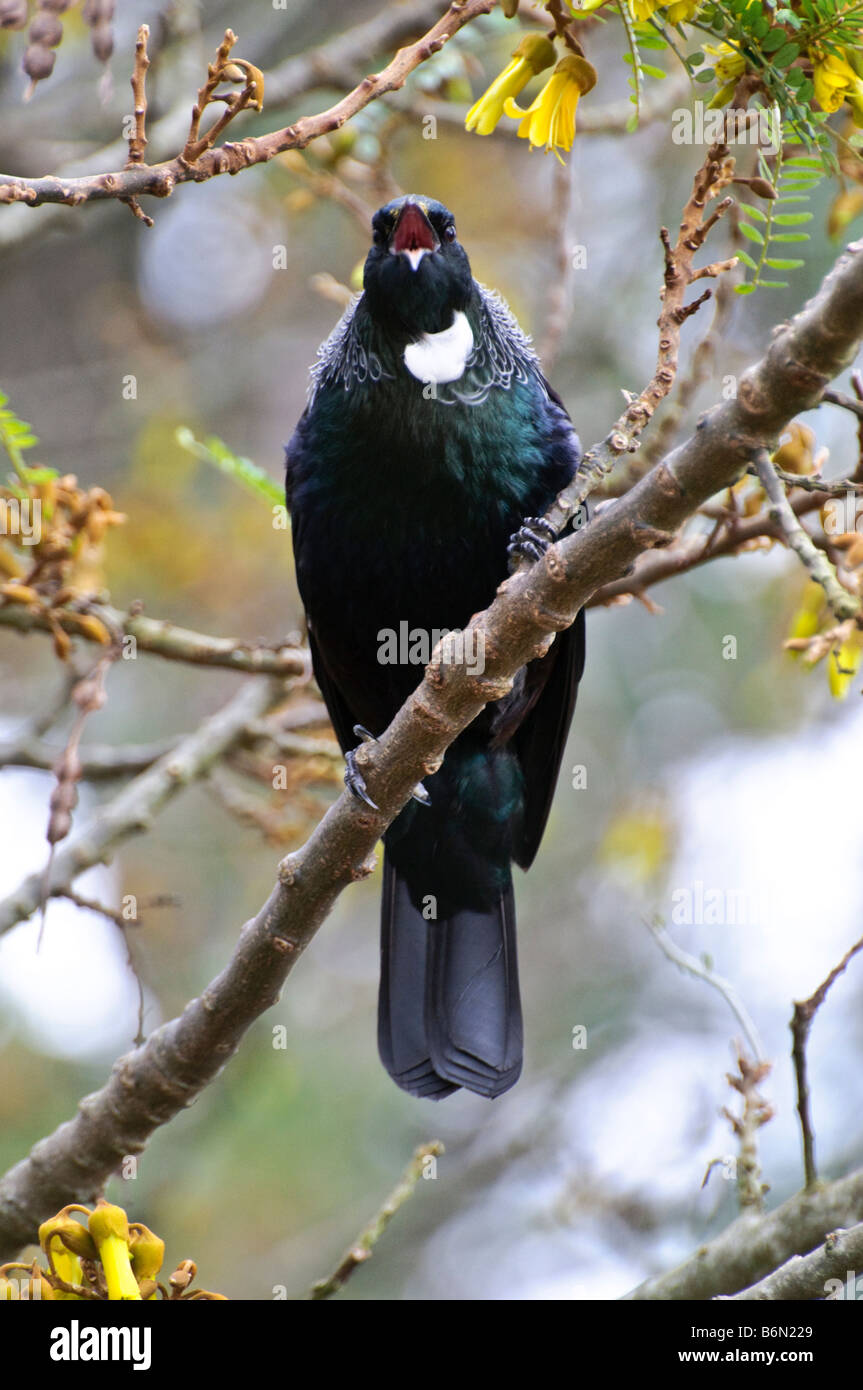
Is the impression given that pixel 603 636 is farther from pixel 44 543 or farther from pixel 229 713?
pixel 44 543

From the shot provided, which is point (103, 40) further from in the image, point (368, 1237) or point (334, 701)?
point (368, 1237)

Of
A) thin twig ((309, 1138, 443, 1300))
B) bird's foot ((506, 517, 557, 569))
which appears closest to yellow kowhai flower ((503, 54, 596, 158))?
bird's foot ((506, 517, 557, 569))

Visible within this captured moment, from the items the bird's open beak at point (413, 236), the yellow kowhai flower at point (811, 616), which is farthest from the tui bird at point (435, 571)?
the yellow kowhai flower at point (811, 616)

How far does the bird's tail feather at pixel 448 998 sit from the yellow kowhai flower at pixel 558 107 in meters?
2.26

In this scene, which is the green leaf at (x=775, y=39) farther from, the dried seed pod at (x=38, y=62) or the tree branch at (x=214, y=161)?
the dried seed pod at (x=38, y=62)

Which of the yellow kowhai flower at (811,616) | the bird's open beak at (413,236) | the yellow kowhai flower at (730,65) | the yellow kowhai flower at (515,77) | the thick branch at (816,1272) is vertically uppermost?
the bird's open beak at (413,236)

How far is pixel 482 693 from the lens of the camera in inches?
94.1

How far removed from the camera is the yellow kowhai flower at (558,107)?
230 cm

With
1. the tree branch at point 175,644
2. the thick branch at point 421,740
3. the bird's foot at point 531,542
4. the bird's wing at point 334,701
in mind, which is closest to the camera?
the thick branch at point 421,740

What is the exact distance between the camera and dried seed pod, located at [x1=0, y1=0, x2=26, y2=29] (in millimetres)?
2773

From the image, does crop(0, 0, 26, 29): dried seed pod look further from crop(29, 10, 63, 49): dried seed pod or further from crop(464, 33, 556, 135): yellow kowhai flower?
crop(464, 33, 556, 135): yellow kowhai flower

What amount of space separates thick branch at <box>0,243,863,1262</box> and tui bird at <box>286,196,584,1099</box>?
0.77m

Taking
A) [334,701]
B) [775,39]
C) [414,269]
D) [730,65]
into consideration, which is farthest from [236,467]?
[775,39]

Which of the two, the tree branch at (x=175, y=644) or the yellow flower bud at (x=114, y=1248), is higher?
the tree branch at (x=175, y=644)
